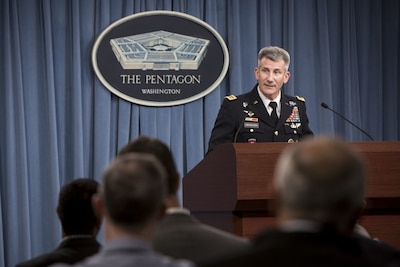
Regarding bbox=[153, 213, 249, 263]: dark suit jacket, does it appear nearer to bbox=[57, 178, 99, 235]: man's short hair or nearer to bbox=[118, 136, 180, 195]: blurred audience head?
bbox=[118, 136, 180, 195]: blurred audience head

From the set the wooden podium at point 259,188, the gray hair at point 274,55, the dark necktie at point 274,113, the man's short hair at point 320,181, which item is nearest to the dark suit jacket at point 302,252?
the man's short hair at point 320,181

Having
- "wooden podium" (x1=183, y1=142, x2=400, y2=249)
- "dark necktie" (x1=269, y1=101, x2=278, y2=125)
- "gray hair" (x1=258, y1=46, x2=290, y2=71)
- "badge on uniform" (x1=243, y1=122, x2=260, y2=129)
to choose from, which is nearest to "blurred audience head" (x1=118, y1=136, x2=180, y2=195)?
"wooden podium" (x1=183, y1=142, x2=400, y2=249)

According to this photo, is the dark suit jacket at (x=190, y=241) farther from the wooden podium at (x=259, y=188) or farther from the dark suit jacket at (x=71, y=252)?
the wooden podium at (x=259, y=188)

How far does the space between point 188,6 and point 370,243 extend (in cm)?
533

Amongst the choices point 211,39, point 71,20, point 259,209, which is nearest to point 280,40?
point 211,39

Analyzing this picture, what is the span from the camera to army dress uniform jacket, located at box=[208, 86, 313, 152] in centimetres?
545

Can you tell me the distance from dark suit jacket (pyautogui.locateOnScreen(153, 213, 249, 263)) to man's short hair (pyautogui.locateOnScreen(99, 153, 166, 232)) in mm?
383

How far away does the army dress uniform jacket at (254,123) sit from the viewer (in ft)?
17.9

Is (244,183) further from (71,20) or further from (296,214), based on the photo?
(71,20)

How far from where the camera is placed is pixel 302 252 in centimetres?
172

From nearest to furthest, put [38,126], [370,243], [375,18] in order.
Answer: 1. [370,243]
2. [38,126]
3. [375,18]

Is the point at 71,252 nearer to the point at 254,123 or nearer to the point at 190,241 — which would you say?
the point at 190,241

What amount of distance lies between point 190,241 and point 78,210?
628 mm

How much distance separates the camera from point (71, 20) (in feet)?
24.0
